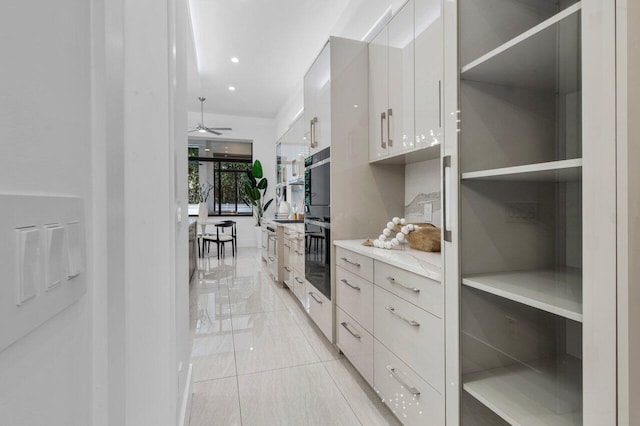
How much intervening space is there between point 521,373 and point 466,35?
3.86ft

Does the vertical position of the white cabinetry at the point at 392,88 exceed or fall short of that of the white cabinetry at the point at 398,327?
it exceeds it

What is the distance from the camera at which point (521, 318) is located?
101 cm

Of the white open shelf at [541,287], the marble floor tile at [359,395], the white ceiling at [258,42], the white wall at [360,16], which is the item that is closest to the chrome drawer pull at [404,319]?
the white open shelf at [541,287]

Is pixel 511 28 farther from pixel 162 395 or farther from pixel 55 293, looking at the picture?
pixel 162 395

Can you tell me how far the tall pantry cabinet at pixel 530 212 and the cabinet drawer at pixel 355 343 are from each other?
2.20ft

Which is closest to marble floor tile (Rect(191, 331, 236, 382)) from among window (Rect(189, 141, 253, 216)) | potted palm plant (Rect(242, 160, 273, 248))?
potted palm plant (Rect(242, 160, 273, 248))

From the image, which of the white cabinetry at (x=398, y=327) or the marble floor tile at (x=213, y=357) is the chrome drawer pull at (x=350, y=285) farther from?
the marble floor tile at (x=213, y=357)

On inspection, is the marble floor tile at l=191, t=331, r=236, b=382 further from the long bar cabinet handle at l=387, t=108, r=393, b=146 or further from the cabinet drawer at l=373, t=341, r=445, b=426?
the long bar cabinet handle at l=387, t=108, r=393, b=146

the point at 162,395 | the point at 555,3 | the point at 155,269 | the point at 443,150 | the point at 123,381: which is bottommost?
the point at 162,395

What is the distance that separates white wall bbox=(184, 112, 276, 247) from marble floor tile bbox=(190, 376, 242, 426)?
5.90 meters

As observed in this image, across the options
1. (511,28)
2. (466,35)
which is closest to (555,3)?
(511,28)

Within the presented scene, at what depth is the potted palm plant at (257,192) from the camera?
7.19 m

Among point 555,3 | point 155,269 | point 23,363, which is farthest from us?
point 155,269

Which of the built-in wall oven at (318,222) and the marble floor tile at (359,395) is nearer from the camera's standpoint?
the marble floor tile at (359,395)
